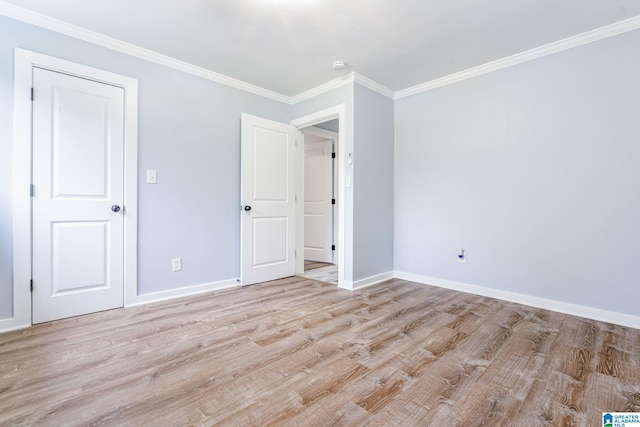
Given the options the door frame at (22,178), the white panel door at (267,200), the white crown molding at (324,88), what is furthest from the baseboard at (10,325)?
the white crown molding at (324,88)

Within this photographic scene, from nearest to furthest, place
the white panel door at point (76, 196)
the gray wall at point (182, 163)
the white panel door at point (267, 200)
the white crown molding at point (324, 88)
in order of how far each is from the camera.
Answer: the white panel door at point (76, 196) → the gray wall at point (182, 163) → the white crown molding at point (324, 88) → the white panel door at point (267, 200)

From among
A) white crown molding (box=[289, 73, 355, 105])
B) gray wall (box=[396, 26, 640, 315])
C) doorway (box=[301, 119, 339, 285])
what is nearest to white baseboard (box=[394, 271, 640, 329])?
gray wall (box=[396, 26, 640, 315])

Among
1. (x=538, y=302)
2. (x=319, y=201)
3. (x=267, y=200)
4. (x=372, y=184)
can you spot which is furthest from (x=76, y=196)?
(x=538, y=302)

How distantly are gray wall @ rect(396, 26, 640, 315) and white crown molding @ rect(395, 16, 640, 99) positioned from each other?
6cm

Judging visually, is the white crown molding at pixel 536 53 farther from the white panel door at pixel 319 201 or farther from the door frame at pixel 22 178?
the door frame at pixel 22 178

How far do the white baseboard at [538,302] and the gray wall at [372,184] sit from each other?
2.02ft

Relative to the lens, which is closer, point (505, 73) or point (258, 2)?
point (258, 2)

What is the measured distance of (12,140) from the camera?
222cm

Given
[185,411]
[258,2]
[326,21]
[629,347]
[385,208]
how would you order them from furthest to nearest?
[385,208]
[326,21]
[258,2]
[629,347]
[185,411]

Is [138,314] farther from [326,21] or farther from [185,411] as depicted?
[326,21]

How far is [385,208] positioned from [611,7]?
2.56 m

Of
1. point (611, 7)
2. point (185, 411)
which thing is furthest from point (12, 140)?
point (611, 7)

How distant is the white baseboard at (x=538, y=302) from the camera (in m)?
2.39

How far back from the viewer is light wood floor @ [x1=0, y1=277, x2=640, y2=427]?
1353mm
